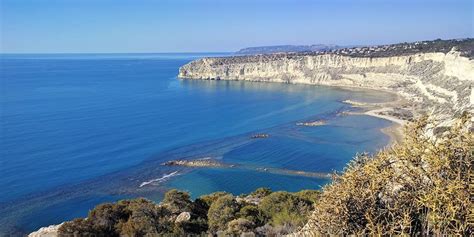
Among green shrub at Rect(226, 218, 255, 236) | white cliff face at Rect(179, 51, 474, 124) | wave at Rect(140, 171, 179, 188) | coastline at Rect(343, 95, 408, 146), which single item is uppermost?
green shrub at Rect(226, 218, 255, 236)

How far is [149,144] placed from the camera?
5122cm

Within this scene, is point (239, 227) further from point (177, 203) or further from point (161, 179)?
point (161, 179)

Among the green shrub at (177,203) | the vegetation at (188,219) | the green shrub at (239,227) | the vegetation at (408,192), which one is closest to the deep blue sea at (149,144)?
the green shrub at (177,203)

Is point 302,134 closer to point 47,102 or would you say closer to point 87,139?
point 87,139

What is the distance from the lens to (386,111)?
7075cm

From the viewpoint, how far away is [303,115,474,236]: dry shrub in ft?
27.8

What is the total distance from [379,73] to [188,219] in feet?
318

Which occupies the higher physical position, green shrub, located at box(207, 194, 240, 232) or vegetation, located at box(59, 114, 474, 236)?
vegetation, located at box(59, 114, 474, 236)

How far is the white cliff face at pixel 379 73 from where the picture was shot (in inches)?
2680

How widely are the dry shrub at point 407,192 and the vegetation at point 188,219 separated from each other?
18.7ft

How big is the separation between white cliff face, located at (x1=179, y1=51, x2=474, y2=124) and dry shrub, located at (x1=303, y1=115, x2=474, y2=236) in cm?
4518

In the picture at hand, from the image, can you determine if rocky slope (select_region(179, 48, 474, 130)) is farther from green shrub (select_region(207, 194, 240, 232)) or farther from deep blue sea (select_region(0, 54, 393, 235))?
green shrub (select_region(207, 194, 240, 232))

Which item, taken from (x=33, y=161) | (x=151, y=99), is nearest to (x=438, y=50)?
(x=151, y=99)

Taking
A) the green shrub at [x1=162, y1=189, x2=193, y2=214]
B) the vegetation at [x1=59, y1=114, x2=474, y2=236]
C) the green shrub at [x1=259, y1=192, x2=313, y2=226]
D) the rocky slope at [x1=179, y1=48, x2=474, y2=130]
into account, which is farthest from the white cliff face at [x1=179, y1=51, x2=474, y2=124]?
the vegetation at [x1=59, y1=114, x2=474, y2=236]
